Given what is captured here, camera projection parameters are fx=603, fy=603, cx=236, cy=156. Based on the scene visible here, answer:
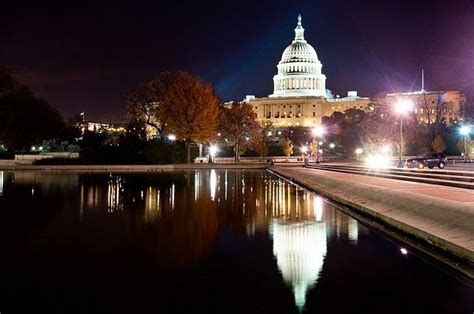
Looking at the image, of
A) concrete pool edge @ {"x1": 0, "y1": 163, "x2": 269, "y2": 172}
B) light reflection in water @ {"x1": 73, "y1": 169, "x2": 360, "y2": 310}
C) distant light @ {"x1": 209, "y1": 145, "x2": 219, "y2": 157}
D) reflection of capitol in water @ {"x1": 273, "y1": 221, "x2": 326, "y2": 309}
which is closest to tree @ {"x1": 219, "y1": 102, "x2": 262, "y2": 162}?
distant light @ {"x1": 209, "y1": 145, "x2": 219, "y2": 157}

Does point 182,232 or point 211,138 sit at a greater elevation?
point 211,138

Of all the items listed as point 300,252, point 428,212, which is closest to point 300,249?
point 300,252

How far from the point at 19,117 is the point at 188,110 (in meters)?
24.8

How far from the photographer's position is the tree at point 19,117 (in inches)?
3295

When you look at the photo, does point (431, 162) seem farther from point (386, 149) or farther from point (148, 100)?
point (148, 100)

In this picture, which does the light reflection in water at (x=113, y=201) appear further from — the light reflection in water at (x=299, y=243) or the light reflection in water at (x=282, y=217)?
the light reflection in water at (x=299, y=243)

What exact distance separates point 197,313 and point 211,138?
75971 mm

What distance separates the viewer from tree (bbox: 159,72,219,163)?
8056 cm

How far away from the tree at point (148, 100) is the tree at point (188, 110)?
1393 mm

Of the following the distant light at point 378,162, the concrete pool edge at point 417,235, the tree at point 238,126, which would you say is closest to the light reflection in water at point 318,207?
the concrete pool edge at point 417,235

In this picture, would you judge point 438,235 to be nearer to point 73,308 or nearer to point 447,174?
point 73,308

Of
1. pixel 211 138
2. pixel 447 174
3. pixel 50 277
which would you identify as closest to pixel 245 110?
pixel 211 138

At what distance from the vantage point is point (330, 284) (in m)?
11.4

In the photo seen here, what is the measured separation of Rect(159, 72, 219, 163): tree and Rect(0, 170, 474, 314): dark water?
189 ft
